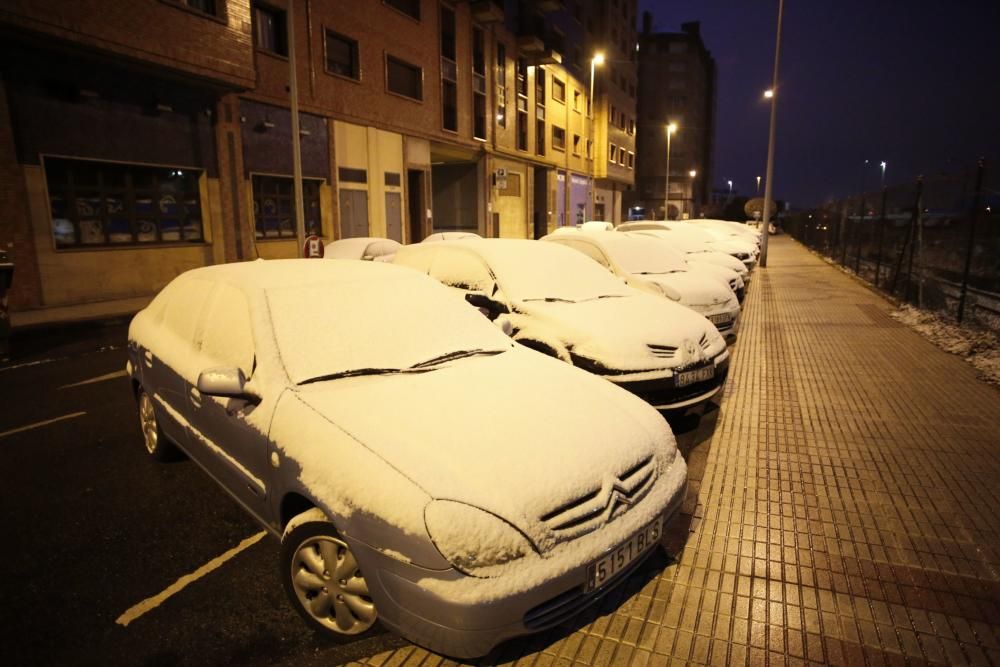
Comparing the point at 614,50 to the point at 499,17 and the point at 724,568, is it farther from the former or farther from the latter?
the point at 724,568

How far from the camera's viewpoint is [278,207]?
59.4 feet

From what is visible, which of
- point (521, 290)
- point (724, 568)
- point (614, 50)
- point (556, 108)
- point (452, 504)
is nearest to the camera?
point (452, 504)

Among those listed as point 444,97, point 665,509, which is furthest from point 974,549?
point 444,97

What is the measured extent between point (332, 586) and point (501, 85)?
31921 mm

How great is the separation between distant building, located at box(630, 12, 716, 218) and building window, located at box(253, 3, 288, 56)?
68761 mm

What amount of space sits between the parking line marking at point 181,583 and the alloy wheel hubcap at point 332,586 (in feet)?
2.76

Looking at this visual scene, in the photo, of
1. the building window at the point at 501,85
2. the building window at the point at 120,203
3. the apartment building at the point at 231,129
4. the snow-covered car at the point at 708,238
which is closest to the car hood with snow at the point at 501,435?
the apartment building at the point at 231,129

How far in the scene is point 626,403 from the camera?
322 centimetres

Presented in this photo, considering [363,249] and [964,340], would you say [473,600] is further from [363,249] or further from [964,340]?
[363,249]

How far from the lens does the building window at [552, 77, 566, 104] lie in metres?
37.5

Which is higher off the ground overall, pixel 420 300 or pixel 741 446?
pixel 420 300

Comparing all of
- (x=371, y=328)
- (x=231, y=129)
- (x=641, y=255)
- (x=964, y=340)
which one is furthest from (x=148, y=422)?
(x=231, y=129)

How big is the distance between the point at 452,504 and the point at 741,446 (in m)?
3.41

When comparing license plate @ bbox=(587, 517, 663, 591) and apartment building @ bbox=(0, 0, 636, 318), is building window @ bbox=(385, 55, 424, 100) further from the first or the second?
license plate @ bbox=(587, 517, 663, 591)
